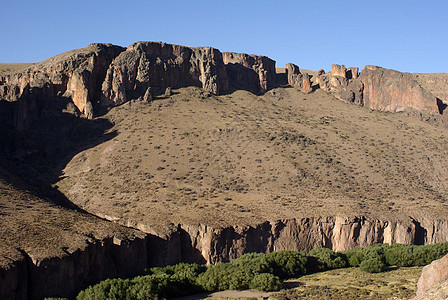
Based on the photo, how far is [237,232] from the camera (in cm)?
4978

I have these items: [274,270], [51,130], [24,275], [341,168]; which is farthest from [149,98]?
[24,275]

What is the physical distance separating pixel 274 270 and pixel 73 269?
575 inches

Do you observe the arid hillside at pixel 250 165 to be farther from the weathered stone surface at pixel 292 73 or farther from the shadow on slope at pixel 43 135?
the weathered stone surface at pixel 292 73

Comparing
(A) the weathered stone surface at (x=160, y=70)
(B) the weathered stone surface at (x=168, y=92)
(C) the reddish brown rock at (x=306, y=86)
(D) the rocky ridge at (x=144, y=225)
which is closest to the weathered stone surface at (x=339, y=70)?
(D) the rocky ridge at (x=144, y=225)

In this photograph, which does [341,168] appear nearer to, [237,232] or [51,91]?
[237,232]

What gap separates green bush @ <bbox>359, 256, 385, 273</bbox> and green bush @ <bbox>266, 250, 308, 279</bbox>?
4460mm

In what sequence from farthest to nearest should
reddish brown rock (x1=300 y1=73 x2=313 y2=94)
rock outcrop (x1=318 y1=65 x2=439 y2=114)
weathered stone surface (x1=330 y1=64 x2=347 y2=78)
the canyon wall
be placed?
1. weathered stone surface (x1=330 y1=64 x2=347 y2=78)
2. reddish brown rock (x1=300 y1=73 x2=313 y2=94)
3. rock outcrop (x1=318 y1=65 x2=439 y2=114)
4. the canyon wall

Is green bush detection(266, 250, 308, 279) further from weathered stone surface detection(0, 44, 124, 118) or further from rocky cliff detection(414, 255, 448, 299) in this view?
weathered stone surface detection(0, 44, 124, 118)

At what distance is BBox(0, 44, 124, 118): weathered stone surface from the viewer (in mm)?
72188

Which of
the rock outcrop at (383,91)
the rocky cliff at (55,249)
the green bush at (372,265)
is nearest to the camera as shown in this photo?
the rocky cliff at (55,249)

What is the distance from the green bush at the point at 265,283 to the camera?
3784 centimetres

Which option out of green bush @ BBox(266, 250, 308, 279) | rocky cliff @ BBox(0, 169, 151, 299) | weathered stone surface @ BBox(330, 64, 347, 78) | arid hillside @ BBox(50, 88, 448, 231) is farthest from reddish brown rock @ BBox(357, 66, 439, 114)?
rocky cliff @ BBox(0, 169, 151, 299)

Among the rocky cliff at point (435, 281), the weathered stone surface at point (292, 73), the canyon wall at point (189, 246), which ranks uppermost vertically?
the weathered stone surface at point (292, 73)

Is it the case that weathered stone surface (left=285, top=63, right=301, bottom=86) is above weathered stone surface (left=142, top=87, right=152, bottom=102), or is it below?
above
